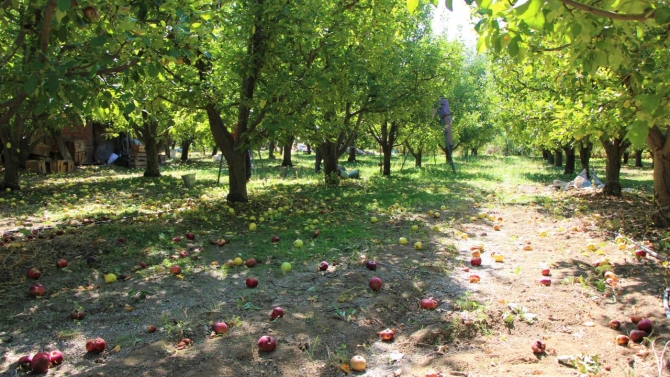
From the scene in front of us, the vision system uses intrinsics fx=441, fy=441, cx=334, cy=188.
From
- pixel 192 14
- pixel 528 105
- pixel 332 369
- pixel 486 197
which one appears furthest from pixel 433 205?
pixel 332 369

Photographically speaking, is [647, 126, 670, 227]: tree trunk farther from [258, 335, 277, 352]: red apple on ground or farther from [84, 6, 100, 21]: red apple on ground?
[84, 6, 100, 21]: red apple on ground

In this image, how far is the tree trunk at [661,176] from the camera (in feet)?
22.9

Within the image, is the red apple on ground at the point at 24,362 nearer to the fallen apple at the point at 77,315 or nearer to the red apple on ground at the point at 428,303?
the fallen apple at the point at 77,315

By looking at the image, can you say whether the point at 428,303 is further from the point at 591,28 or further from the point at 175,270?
the point at 175,270

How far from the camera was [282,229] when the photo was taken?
7.20m

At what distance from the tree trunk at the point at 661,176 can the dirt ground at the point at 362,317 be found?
2.02 metres

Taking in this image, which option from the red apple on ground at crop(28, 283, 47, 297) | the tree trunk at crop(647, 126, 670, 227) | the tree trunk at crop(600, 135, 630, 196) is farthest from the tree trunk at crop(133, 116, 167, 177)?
the tree trunk at crop(647, 126, 670, 227)

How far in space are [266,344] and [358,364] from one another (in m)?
0.67

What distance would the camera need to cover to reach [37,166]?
18312 mm

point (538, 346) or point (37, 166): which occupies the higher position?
point (37, 166)

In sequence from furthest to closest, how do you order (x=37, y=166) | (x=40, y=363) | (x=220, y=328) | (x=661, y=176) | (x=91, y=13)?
(x=37, y=166), (x=661, y=176), (x=91, y=13), (x=220, y=328), (x=40, y=363)

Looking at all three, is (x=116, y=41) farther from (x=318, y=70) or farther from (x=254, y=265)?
(x=318, y=70)

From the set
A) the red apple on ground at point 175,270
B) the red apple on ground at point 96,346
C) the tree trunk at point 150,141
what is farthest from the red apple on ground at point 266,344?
the tree trunk at point 150,141

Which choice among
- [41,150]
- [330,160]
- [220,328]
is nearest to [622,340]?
[220,328]
